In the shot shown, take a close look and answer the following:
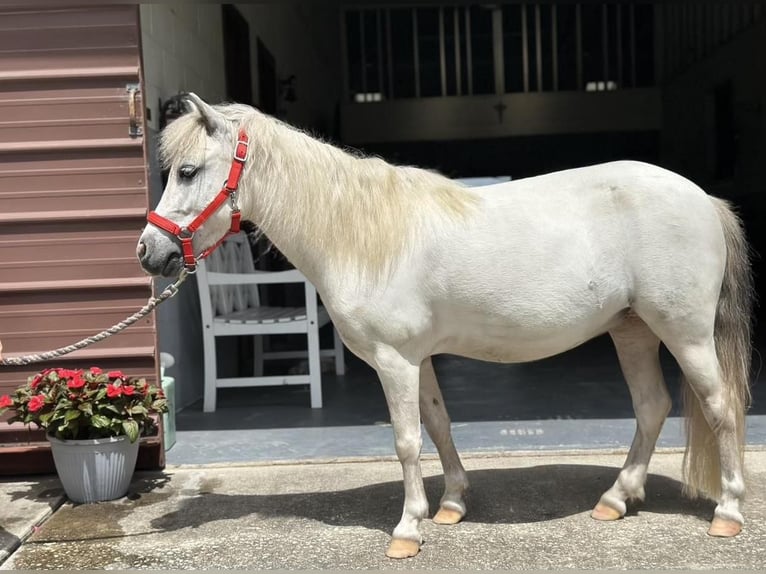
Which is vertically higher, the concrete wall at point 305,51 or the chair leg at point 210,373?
the concrete wall at point 305,51

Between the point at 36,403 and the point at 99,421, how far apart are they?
268 mm

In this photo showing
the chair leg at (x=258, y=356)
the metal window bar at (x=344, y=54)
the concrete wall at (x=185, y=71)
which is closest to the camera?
the concrete wall at (x=185, y=71)

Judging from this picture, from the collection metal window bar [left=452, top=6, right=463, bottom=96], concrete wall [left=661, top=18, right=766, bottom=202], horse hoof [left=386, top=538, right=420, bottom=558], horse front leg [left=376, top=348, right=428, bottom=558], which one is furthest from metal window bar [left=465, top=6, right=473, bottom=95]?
horse hoof [left=386, top=538, right=420, bottom=558]

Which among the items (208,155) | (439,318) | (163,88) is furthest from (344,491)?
(163,88)

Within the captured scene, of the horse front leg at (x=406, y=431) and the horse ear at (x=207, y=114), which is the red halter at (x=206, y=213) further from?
the horse front leg at (x=406, y=431)

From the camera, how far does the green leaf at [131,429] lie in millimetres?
3059

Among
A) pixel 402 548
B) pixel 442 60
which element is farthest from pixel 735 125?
pixel 402 548

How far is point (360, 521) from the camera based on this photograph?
2809 millimetres

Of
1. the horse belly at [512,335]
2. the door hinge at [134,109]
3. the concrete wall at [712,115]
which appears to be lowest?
the horse belly at [512,335]

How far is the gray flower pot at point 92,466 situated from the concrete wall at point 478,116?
10.2 meters

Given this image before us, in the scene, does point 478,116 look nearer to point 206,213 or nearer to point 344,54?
point 344,54

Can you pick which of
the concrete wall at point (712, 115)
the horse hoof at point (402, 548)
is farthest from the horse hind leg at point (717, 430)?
the concrete wall at point (712, 115)

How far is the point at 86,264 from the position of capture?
345 centimetres

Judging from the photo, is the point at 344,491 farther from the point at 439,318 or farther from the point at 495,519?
the point at 439,318
